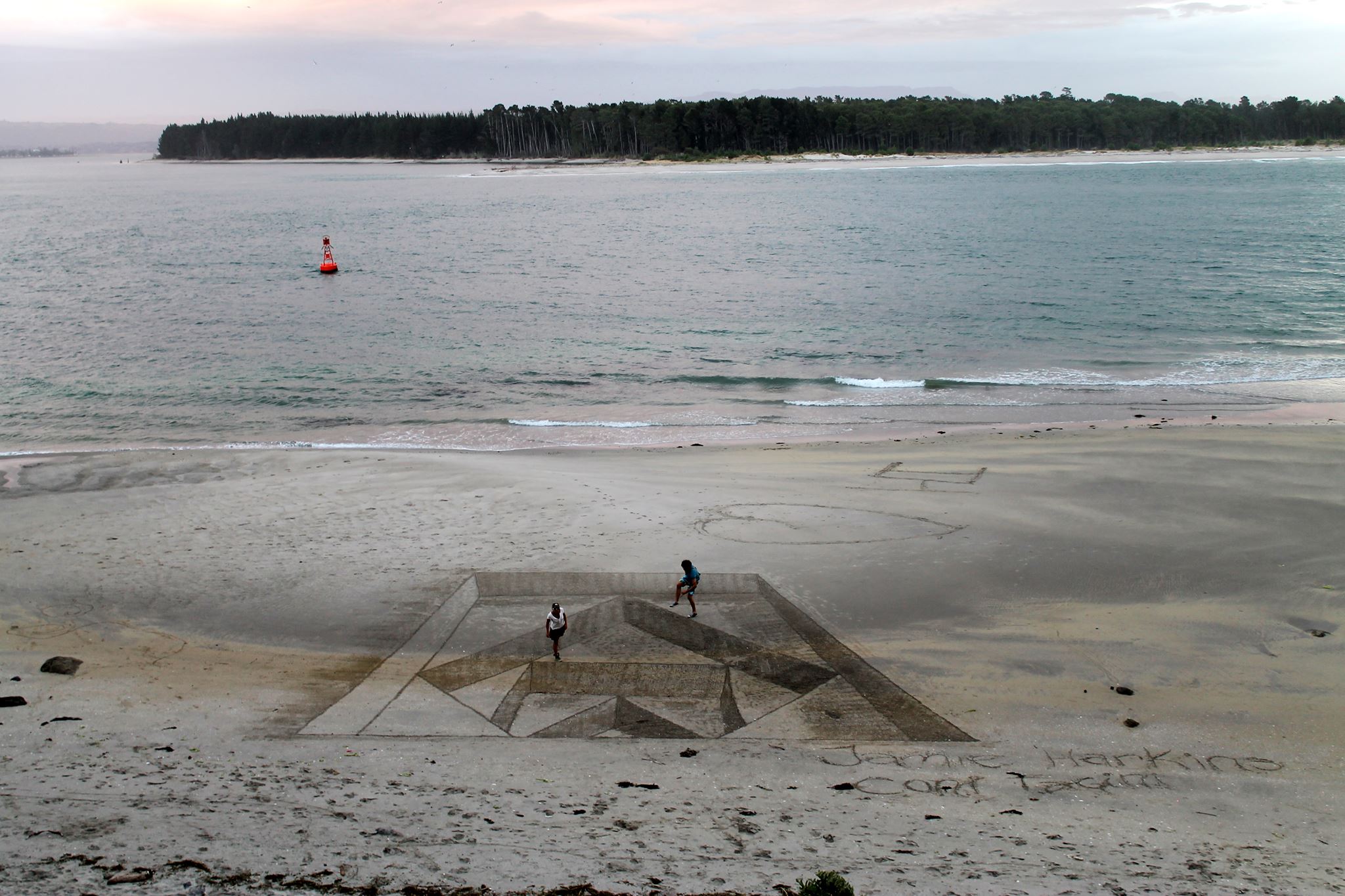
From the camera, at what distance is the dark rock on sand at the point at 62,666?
11.7m

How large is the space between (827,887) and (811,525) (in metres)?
9.64

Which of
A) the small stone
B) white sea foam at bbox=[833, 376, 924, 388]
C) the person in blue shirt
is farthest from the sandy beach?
white sea foam at bbox=[833, 376, 924, 388]

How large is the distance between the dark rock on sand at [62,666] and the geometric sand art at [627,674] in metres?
3.65

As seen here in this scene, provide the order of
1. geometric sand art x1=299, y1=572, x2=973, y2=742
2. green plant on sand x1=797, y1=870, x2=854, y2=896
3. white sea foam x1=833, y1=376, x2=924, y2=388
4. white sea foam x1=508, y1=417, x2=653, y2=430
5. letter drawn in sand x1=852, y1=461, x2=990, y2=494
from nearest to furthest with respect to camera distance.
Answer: green plant on sand x1=797, y1=870, x2=854, y2=896
geometric sand art x1=299, y1=572, x2=973, y2=742
letter drawn in sand x1=852, y1=461, x2=990, y2=494
white sea foam x1=508, y1=417, x2=653, y2=430
white sea foam x1=833, y1=376, x2=924, y2=388

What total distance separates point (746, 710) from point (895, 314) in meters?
33.6

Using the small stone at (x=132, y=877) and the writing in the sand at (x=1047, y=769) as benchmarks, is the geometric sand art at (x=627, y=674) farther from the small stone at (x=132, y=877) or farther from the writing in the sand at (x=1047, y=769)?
the small stone at (x=132, y=877)

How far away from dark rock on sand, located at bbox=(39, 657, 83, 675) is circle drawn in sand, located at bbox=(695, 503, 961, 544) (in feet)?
29.9

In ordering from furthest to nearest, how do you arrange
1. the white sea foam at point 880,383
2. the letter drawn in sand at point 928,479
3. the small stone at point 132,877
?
1. the white sea foam at point 880,383
2. the letter drawn in sand at point 928,479
3. the small stone at point 132,877

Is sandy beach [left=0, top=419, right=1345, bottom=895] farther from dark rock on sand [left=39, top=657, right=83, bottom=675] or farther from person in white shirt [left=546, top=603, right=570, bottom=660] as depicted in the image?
person in white shirt [left=546, top=603, right=570, bottom=660]

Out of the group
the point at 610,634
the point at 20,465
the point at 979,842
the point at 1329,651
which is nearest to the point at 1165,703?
the point at 1329,651

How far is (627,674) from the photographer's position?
463 inches

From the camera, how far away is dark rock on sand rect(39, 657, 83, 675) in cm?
1166

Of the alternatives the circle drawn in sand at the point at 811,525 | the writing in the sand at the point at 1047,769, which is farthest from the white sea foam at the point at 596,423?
the writing in the sand at the point at 1047,769

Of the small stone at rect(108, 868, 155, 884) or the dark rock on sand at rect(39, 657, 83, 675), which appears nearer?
the small stone at rect(108, 868, 155, 884)
